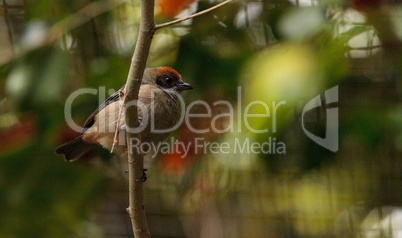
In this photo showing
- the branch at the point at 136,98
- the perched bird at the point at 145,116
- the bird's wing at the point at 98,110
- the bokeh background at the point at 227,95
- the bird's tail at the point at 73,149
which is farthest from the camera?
the bird's tail at the point at 73,149

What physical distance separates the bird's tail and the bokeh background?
77 mm

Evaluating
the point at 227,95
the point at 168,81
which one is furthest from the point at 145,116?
the point at 227,95

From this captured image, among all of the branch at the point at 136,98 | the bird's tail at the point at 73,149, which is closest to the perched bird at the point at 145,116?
the bird's tail at the point at 73,149

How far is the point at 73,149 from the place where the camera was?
3250mm

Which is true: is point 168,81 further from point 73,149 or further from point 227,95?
point 73,149

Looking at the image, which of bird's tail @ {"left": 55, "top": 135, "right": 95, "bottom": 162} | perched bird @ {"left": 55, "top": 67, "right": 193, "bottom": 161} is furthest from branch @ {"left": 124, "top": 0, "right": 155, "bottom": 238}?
bird's tail @ {"left": 55, "top": 135, "right": 95, "bottom": 162}

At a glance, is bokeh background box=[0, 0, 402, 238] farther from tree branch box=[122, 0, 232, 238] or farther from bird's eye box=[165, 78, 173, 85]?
tree branch box=[122, 0, 232, 238]

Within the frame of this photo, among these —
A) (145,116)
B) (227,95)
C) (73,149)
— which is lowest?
(73,149)

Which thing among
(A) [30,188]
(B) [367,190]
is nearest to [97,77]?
(A) [30,188]

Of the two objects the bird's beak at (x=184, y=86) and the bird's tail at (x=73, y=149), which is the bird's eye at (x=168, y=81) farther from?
the bird's tail at (x=73, y=149)

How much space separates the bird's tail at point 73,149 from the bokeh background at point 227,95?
8cm

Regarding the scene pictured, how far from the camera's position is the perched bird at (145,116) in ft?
8.93

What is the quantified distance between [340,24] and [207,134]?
40.4 inches

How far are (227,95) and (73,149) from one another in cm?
91
